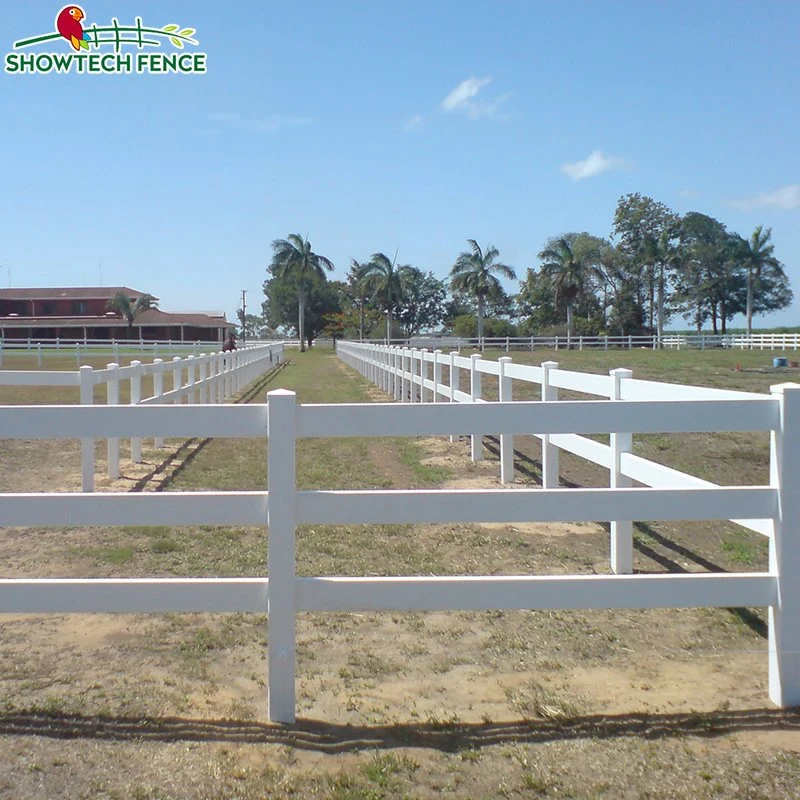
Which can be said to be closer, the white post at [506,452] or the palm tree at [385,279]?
the white post at [506,452]

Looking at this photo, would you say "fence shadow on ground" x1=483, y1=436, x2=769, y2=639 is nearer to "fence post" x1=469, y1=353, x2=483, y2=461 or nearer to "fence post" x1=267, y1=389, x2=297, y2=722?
"fence post" x1=267, y1=389, x2=297, y2=722

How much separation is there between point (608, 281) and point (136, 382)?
78.1 m

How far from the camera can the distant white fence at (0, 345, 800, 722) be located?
4.02m

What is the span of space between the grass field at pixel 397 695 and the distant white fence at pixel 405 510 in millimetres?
403

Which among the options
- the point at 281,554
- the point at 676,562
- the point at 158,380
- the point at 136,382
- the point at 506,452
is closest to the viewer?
the point at 281,554

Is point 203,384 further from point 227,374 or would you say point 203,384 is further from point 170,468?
point 170,468

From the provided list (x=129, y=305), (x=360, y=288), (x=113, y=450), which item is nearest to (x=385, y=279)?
(x=360, y=288)

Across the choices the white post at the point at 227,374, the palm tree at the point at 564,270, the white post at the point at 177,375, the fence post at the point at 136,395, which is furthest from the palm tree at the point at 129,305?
the fence post at the point at 136,395

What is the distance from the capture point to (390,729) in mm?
3828

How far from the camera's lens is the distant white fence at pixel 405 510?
4023mm

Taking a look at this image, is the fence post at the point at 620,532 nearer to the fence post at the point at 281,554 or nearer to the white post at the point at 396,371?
the fence post at the point at 281,554

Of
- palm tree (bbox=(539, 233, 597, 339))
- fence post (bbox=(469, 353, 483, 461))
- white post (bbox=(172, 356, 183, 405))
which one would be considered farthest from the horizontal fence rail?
palm tree (bbox=(539, 233, 597, 339))

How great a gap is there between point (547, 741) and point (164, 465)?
8433mm

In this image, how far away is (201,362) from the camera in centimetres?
1695
